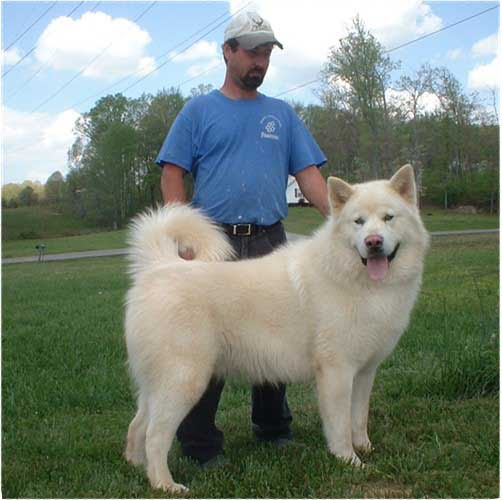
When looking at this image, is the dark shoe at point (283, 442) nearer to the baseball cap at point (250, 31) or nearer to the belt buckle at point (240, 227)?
the belt buckle at point (240, 227)

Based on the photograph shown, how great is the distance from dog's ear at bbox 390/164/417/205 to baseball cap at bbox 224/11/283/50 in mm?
1209

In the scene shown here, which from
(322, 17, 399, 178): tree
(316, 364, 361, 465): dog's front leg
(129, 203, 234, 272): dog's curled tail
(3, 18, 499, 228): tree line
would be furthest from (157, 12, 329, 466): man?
(322, 17, 399, 178): tree

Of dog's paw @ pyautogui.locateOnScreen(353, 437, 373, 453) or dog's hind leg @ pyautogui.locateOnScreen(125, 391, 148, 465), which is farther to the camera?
dog's paw @ pyautogui.locateOnScreen(353, 437, 373, 453)

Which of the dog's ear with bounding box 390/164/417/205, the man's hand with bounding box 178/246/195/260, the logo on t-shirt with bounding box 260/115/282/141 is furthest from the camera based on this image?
the logo on t-shirt with bounding box 260/115/282/141

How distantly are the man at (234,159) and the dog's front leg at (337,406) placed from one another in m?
0.64

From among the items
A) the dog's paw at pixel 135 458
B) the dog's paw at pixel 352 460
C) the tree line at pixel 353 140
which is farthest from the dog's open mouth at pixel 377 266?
the tree line at pixel 353 140

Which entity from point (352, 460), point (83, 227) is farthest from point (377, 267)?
point (83, 227)

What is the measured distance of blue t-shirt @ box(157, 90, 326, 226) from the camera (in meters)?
3.95

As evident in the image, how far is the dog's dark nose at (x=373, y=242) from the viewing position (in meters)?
3.29

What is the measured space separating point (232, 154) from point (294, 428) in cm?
202

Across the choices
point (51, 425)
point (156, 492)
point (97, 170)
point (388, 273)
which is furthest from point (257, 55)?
point (97, 170)

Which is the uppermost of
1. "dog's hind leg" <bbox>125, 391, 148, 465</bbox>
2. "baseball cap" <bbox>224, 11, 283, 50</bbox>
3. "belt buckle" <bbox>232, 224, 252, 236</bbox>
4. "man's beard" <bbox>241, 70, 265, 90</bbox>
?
"baseball cap" <bbox>224, 11, 283, 50</bbox>

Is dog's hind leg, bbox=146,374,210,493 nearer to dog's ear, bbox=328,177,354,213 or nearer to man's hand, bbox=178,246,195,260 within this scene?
man's hand, bbox=178,246,195,260

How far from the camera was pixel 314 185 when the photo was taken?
422cm
